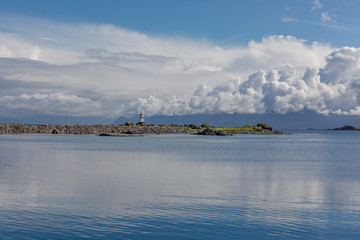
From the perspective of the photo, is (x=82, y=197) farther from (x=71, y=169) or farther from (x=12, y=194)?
(x=71, y=169)

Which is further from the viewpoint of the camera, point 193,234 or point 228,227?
point 228,227

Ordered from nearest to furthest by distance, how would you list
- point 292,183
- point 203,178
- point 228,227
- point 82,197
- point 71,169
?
point 228,227, point 82,197, point 292,183, point 203,178, point 71,169

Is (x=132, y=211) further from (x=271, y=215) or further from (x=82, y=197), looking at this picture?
(x=271, y=215)

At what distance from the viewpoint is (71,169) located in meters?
44.2

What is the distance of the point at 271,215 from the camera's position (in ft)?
72.3

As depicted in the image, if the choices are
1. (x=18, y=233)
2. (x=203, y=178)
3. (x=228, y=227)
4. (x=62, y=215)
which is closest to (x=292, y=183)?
(x=203, y=178)

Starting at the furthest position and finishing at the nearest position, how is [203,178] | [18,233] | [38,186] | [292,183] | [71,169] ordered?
[71,169], [203,178], [292,183], [38,186], [18,233]

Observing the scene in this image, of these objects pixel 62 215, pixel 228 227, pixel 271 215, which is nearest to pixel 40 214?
pixel 62 215

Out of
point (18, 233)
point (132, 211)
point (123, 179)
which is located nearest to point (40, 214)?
point (18, 233)

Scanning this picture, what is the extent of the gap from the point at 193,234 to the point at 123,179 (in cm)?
1889

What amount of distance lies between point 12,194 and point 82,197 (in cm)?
498

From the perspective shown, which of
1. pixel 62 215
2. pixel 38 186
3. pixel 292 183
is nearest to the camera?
pixel 62 215

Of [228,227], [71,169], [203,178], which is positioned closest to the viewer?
[228,227]

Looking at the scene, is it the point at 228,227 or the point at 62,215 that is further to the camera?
the point at 62,215
